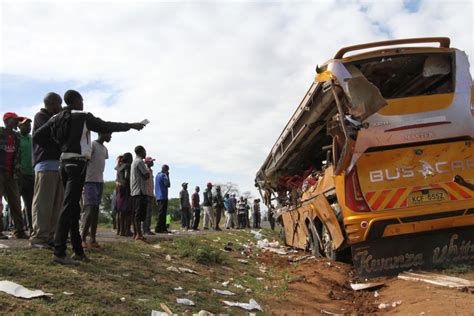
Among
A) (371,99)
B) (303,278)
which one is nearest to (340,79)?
(371,99)

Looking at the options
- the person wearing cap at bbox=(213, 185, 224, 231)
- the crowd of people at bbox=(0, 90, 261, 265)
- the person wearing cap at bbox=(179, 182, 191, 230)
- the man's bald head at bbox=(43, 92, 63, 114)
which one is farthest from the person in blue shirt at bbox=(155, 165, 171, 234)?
the person wearing cap at bbox=(213, 185, 224, 231)

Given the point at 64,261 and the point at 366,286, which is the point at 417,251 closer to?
the point at 366,286

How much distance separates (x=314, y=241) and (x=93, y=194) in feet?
13.1

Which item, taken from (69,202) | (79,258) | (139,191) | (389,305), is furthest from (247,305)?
Answer: (139,191)

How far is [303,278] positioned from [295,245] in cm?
385

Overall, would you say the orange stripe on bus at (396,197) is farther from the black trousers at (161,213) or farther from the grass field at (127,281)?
the black trousers at (161,213)

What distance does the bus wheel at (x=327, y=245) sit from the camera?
6802mm

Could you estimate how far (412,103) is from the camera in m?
5.91

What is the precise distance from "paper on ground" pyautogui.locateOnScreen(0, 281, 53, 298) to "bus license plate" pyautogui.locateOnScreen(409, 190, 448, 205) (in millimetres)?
4479

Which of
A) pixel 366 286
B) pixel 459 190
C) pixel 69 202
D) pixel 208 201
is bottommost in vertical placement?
pixel 366 286

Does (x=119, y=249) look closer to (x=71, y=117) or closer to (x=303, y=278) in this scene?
(x=71, y=117)

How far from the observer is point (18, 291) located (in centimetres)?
354

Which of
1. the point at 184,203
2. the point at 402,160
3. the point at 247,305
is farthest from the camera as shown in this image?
the point at 184,203

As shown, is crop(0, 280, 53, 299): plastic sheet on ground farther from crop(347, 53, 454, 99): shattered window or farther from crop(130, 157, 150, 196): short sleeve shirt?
crop(347, 53, 454, 99): shattered window
